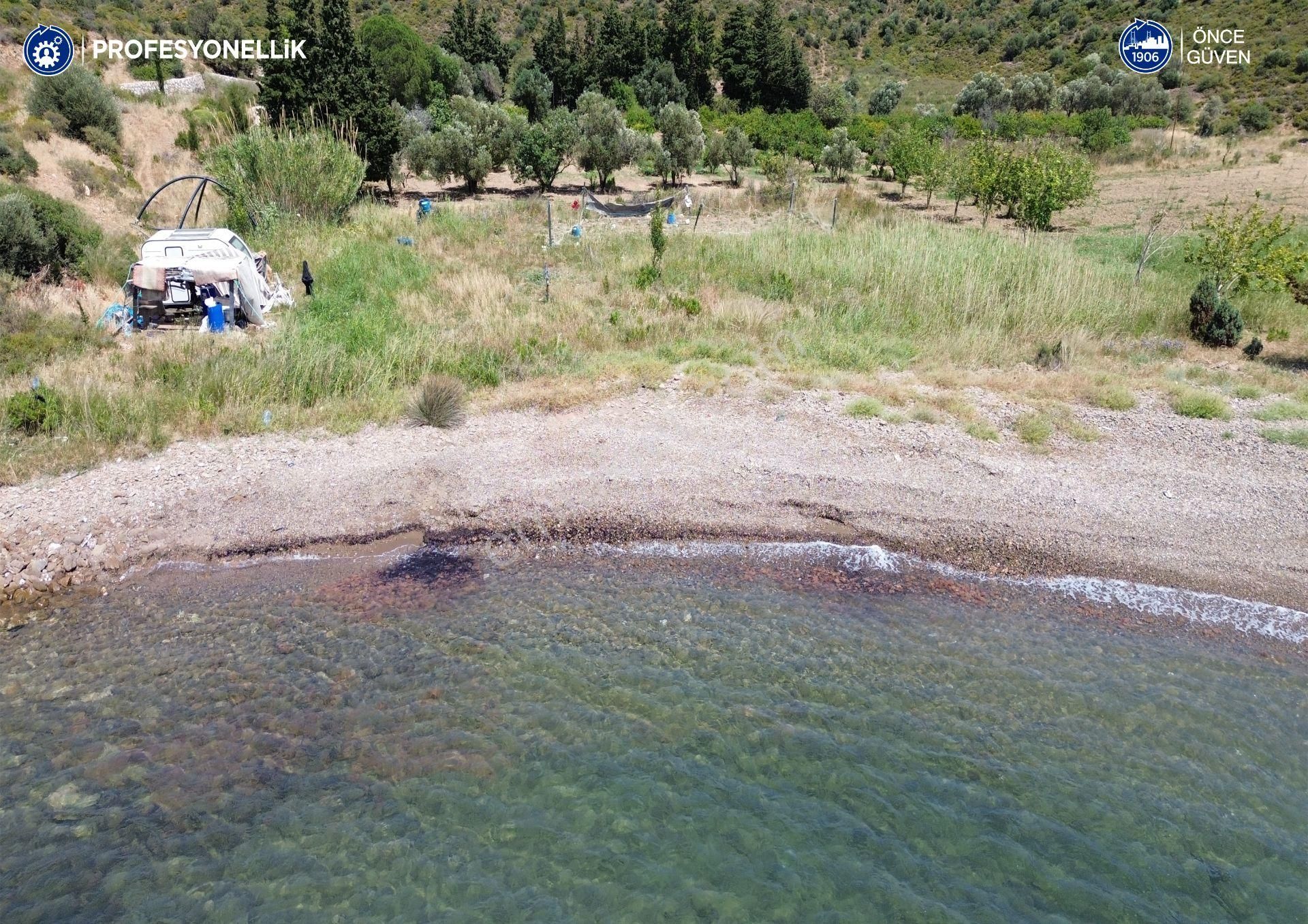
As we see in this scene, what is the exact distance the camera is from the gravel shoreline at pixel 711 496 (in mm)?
8828

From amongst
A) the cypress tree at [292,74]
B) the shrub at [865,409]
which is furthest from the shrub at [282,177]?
the shrub at [865,409]

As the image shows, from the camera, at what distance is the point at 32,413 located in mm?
10078

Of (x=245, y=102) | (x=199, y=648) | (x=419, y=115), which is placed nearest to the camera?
(x=199, y=648)

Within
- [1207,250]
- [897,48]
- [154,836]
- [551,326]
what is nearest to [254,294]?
[551,326]

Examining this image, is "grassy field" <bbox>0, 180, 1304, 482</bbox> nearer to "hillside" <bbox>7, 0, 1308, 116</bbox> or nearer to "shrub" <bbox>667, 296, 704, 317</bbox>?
"shrub" <bbox>667, 296, 704, 317</bbox>

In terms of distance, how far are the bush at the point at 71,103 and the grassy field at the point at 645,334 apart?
10405 mm

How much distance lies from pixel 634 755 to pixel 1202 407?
382 inches

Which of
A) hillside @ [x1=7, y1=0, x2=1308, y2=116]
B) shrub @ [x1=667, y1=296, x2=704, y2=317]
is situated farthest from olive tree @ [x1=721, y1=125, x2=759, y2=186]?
hillside @ [x1=7, y1=0, x2=1308, y2=116]

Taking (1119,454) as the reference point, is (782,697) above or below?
below

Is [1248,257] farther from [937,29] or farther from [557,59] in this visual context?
[937,29]

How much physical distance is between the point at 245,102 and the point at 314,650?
27.1 meters

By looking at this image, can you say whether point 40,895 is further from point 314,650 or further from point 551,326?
point 551,326

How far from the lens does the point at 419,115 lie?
3117cm

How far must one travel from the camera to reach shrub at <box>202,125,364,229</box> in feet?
62.3
